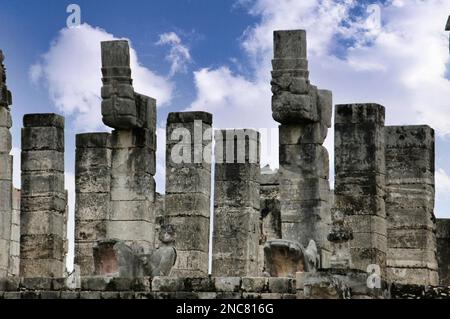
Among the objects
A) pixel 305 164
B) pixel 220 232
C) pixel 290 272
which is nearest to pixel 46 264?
pixel 220 232

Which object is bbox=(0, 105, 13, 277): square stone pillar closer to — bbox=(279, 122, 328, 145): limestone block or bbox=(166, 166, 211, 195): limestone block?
bbox=(166, 166, 211, 195): limestone block

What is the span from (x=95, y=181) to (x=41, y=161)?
1.39 meters

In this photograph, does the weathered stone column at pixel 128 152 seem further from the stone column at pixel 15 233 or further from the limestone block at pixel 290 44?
the stone column at pixel 15 233

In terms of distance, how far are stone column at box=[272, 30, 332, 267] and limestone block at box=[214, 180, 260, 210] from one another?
6.91ft

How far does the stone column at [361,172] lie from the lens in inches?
1325

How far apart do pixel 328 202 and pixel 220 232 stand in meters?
2.96

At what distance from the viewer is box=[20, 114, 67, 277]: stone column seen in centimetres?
3612

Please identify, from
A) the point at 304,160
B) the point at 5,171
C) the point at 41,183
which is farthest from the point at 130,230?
the point at 304,160

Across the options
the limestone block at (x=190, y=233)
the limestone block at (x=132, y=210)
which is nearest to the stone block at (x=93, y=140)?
the limestone block at (x=132, y=210)

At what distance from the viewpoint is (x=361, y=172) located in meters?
33.8

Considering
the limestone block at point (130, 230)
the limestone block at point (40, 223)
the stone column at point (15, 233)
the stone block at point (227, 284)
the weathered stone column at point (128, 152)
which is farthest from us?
the stone column at point (15, 233)

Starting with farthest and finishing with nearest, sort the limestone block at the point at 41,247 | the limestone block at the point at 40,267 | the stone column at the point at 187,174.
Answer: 1. the limestone block at the point at 41,247
2. the limestone block at the point at 40,267
3. the stone column at the point at 187,174

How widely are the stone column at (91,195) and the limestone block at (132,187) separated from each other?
194 mm
